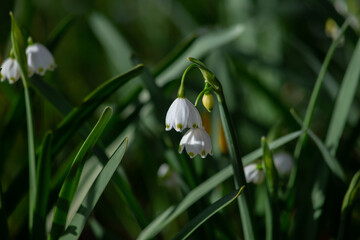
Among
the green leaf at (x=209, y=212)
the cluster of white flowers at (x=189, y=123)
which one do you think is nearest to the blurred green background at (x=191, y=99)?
the green leaf at (x=209, y=212)

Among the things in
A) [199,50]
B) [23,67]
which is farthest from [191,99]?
[23,67]

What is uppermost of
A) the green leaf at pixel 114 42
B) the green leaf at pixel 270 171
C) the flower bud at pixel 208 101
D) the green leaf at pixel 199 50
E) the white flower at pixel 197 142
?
the green leaf at pixel 114 42

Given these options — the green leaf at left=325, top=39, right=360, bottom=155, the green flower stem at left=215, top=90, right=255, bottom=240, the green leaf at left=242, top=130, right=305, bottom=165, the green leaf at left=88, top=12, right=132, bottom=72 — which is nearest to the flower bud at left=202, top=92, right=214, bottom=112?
the green flower stem at left=215, top=90, right=255, bottom=240

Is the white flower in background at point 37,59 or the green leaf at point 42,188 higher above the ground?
the white flower in background at point 37,59

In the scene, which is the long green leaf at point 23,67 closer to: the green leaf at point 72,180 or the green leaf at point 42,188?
the green leaf at point 42,188

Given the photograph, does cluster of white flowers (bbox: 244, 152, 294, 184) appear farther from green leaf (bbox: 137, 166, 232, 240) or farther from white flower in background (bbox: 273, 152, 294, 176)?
green leaf (bbox: 137, 166, 232, 240)

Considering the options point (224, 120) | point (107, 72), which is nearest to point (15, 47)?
point (224, 120)

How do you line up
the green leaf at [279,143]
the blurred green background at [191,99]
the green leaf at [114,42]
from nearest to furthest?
1. the green leaf at [279,143]
2. the blurred green background at [191,99]
3. the green leaf at [114,42]

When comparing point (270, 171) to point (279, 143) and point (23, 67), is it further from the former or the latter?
point (23, 67)

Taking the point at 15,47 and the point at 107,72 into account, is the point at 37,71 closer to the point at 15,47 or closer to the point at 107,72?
the point at 15,47
